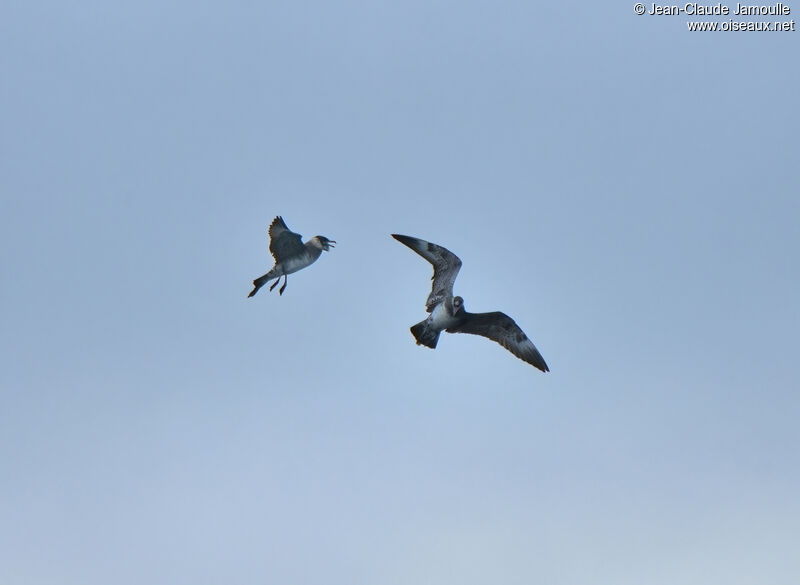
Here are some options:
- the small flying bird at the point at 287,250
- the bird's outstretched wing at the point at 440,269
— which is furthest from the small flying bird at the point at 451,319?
the small flying bird at the point at 287,250

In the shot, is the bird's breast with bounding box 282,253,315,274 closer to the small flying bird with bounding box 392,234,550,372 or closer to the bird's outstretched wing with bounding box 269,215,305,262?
the bird's outstretched wing with bounding box 269,215,305,262

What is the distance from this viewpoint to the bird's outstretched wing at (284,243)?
36.5 metres

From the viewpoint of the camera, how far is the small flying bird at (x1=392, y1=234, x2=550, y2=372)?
33.5m

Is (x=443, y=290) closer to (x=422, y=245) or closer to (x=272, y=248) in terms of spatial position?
(x=422, y=245)

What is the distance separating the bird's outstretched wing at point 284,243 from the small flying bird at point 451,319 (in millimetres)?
3131

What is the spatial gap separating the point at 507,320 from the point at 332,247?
241 inches

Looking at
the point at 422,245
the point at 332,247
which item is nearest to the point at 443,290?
the point at 422,245

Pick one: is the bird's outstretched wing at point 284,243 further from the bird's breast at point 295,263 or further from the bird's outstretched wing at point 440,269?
the bird's outstretched wing at point 440,269

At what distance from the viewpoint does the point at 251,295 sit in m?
35.2

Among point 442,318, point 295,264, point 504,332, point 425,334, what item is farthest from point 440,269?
point 295,264

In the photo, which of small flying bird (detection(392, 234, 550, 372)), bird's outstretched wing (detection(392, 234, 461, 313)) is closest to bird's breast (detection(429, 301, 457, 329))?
small flying bird (detection(392, 234, 550, 372))

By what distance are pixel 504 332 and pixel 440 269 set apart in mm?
2546

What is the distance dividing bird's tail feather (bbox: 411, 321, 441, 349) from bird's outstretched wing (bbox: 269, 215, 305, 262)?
5208 mm

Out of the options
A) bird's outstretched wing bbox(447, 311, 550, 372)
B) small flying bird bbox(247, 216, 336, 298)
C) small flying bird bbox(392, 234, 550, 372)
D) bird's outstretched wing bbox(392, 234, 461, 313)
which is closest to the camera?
small flying bird bbox(392, 234, 550, 372)
